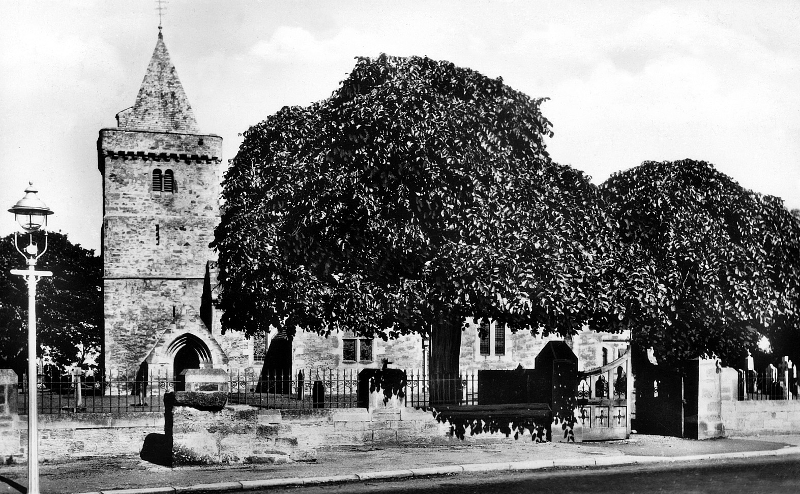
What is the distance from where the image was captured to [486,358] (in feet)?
155

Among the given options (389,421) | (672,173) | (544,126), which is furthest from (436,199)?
(672,173)

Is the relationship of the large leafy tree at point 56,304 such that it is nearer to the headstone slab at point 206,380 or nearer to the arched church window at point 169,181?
the arched church window at point 169,181

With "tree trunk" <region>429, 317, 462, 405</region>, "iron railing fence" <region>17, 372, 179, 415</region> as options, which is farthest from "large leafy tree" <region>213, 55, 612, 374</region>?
"iron railing fence" <region>17, 372, 179, 415</region>

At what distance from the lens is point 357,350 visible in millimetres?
44938

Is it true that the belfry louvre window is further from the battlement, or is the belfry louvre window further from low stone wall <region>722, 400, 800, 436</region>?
low stone wall <region>722, 400, 800, 436</region>

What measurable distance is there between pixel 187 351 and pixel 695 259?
27.8 m

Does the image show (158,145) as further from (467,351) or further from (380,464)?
(380,464)

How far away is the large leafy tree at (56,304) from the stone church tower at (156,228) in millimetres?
5999

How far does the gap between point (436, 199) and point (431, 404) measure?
4.52 metres

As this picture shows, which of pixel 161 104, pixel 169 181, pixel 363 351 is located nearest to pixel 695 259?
pixel 363 351

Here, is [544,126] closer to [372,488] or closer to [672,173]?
[672,173]

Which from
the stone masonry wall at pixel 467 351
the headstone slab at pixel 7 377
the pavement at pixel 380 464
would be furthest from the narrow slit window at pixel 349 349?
the headstone slab at pixel 7 377

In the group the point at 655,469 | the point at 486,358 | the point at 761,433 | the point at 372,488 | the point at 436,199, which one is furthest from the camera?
the point at 486,358

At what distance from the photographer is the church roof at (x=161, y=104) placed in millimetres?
46031
